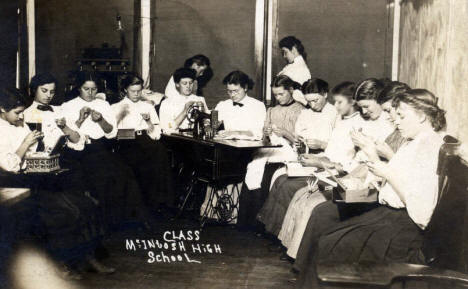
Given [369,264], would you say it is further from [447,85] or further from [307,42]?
[307,42]

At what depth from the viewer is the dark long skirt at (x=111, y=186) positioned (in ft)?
17.3

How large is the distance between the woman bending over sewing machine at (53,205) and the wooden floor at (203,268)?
210 millimetres

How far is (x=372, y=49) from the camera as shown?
6668 mm

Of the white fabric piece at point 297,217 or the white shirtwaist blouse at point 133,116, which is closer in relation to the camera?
the white fabric piece at point 297,217

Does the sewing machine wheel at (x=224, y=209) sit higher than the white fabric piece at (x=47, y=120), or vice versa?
the white fabric piece at (x=47, y=120)

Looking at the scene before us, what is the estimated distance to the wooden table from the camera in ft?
17.6

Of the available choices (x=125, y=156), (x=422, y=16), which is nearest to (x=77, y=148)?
(x=125, y=156)

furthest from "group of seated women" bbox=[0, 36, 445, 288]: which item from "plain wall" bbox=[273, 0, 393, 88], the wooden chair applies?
"plain wall" bbox=[273, 0, 393, 88]

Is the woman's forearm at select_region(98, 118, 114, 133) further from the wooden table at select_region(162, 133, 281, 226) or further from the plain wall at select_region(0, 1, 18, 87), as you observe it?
the plain wall at select_region(0, 1, 18, 87)

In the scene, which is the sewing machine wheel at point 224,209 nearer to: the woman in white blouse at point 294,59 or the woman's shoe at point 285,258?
the woman's shoe at point 285,258

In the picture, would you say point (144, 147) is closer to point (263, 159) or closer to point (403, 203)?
point (263, 159)

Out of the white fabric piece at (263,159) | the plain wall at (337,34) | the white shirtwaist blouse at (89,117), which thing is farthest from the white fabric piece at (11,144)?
the plain wall at (337,34)

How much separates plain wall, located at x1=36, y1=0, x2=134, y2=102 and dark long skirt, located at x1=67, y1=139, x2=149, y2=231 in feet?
7.46

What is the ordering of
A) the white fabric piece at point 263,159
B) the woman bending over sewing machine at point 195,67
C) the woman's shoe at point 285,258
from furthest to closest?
the woman bending over sewing machine at point 195,67 < the white fabric piece at point 263,159 < the woman's shoe at point 285,258
